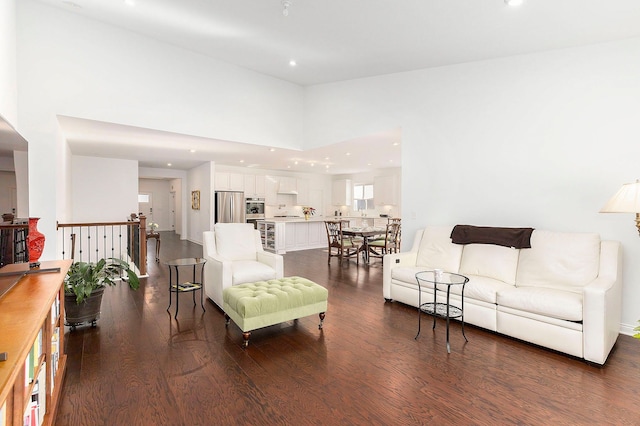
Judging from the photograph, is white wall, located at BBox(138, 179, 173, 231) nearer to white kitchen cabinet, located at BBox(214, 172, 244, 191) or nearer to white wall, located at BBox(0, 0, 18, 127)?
white kitchen cabinet, located at BBox(214, 172, 244, 191)

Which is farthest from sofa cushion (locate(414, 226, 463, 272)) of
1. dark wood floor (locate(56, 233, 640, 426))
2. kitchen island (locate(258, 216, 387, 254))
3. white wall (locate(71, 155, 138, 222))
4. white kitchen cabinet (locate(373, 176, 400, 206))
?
white wall (locate(71, 155, 138, 222))

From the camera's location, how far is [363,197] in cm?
1152

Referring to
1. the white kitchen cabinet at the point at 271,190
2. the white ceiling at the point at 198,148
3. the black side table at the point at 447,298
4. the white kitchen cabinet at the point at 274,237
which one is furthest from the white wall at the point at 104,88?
the white kitchen cabinet at the point at 271,190

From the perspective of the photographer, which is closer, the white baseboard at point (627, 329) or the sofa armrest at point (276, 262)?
the white baseboard at point (627, 329)

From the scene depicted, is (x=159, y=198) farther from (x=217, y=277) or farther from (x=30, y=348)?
(x=30, y=348)

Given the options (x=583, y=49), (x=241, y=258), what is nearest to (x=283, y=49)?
(x=241, y=258)

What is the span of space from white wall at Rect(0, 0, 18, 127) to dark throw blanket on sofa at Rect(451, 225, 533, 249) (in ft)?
16.3

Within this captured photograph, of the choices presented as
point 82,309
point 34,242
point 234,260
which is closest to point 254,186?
point 234,260

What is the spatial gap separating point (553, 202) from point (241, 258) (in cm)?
391

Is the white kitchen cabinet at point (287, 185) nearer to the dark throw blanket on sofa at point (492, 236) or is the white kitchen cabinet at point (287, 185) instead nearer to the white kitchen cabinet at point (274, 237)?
the white kitchen cabinet at point (274, 237)

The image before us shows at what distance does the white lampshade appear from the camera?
2.72 m

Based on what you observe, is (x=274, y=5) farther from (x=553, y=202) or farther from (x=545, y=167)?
(x=553, y=202)

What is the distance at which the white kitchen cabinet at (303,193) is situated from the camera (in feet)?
37.5

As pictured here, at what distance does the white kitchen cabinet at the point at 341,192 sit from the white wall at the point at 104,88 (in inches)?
235
